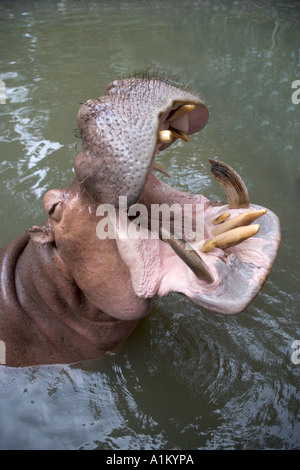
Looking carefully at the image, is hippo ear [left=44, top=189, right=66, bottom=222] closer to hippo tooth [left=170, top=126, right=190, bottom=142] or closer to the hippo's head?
the hippo's head

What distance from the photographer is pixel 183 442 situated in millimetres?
2582

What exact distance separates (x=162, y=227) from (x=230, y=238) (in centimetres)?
26

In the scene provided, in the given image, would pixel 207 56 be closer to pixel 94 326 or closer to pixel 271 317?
pixel 271 317

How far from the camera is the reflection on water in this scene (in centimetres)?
270

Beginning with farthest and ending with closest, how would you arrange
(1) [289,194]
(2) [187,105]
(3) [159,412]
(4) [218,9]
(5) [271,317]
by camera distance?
(4) [218,9] → (1) [289,194] → (5) [271,317] → (3) [159,412] → (2) [187,105]

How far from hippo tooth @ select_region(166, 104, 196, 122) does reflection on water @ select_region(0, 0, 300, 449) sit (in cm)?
163

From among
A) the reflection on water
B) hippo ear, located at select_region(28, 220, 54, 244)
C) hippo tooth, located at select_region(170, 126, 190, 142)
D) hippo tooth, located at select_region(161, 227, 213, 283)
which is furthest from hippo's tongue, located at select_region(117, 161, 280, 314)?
the reflection on water

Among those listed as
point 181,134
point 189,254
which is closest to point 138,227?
point 189,254

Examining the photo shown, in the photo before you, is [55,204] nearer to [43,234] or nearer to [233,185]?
[43,234]

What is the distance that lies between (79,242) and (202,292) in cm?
59

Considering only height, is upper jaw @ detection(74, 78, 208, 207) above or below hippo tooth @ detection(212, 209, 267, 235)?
above

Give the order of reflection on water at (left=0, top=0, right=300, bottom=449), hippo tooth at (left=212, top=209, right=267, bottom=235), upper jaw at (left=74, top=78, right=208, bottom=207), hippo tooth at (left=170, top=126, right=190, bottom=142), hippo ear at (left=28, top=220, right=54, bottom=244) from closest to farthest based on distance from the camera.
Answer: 1. upper jaw at (left=74, top=78, right=208, bottom=207)
2. hippo tooth at (left=212, top=209, right=267, bottom=235)
3. hippo tooth at (left=170, top=126, right=190, bottom=142)
4. hippo ear at (left=28, top=220, right=54, bottom=244)
5. reflection on water at (left=0, top=0, right=300, bottom=449)

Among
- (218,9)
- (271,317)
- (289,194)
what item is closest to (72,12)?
(218,9)

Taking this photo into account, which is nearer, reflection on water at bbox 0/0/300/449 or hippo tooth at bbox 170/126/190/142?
hippo tooth at bbox 170/126/190/142
